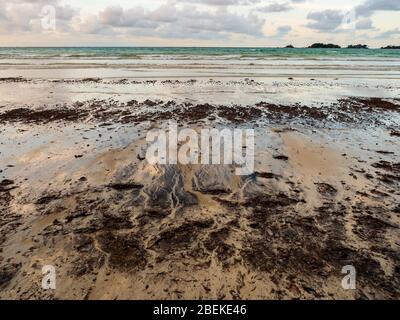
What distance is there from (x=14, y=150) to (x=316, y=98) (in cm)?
1254

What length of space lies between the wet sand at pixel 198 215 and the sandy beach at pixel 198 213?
2 cm

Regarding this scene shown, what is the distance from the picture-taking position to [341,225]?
16.4 feet

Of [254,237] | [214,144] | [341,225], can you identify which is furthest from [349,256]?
[214,144]

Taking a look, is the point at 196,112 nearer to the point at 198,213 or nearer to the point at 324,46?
the point at 198,213

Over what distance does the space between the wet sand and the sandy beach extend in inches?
0.8

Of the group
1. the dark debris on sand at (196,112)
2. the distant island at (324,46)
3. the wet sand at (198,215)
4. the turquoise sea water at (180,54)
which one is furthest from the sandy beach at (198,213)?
the distant island at (324,46)

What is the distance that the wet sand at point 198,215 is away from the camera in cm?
390

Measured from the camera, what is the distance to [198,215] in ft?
17.3

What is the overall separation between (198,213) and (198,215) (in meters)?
0.06
